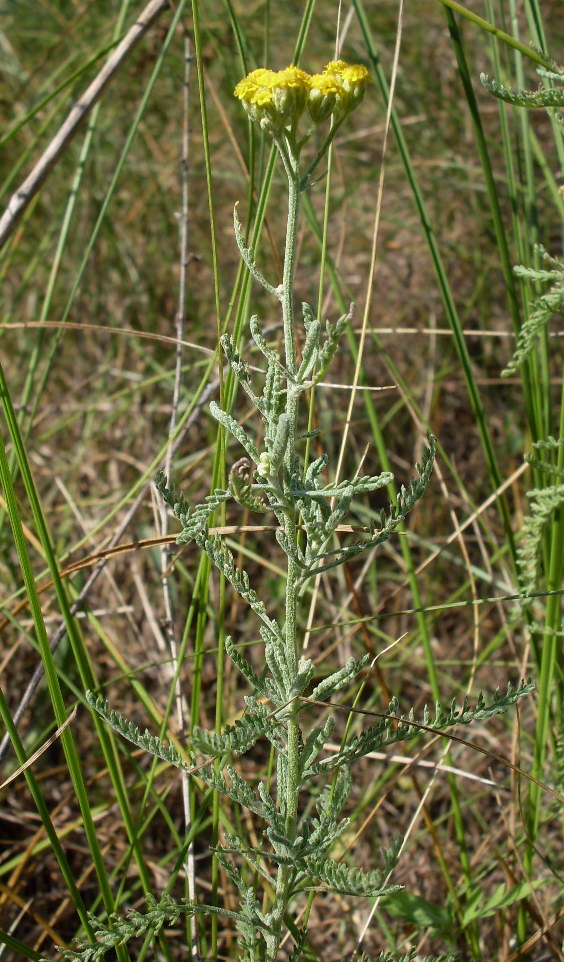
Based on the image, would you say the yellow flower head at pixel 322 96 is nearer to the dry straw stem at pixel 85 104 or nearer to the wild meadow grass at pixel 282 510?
the wild meadow grass at pixel 282 510

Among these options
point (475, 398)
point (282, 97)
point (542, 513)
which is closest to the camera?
point (282, 97)

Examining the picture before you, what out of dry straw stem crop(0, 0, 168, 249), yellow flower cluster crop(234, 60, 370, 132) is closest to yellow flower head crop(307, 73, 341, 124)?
yellow flower cluster crop(234, 60, 370, 132)

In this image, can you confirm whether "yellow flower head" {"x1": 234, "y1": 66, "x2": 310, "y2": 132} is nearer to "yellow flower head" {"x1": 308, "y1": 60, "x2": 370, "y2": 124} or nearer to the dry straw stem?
"yellow flower head" {"x1": 308, "y1": 60, "x2": 370, "y2": 124}

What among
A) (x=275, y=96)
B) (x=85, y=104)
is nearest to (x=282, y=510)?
(x=275, y=96)

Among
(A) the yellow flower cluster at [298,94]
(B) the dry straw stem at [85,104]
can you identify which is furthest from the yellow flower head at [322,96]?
(B) the dry straw stem at [85,104]

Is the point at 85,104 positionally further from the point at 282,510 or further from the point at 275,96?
the point at 282,510

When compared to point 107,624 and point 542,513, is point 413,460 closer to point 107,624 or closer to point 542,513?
point 107,624

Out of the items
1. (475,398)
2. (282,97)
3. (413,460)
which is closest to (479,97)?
(413,460)
